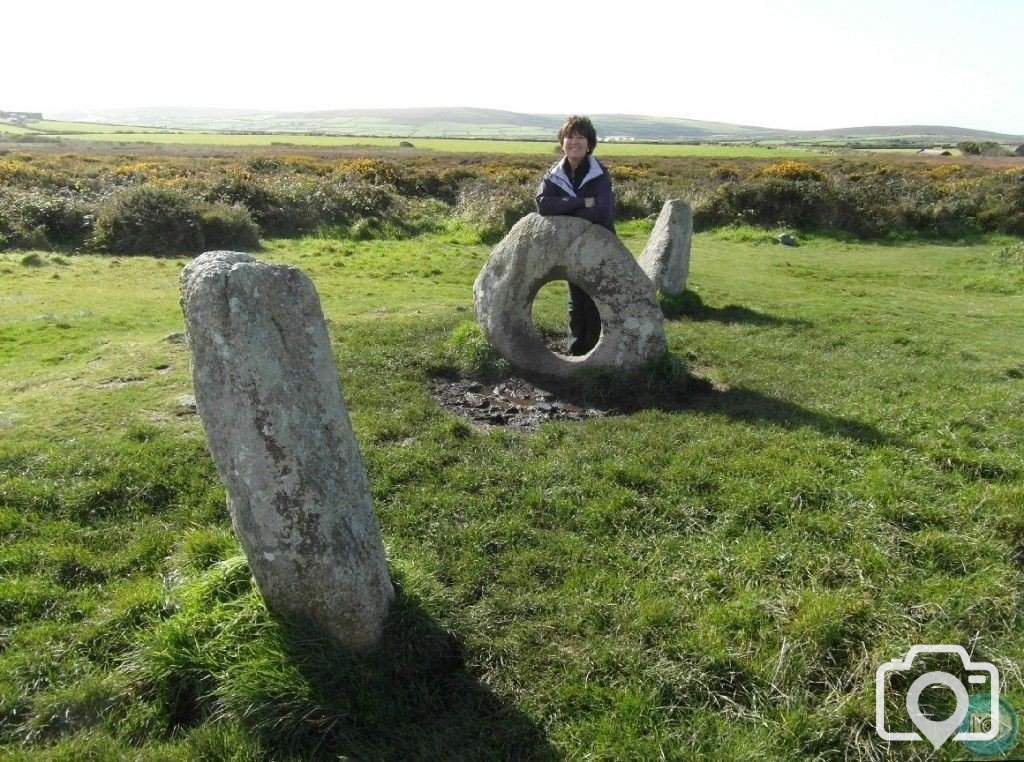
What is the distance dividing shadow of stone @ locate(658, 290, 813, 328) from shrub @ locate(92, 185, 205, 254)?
45.5 feet

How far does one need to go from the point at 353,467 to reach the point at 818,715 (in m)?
2.96

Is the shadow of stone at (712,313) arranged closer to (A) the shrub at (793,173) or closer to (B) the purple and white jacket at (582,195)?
(B) the purple and white jacket at (582,195)

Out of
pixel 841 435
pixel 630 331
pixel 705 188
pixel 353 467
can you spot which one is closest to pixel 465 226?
pixel 705 188

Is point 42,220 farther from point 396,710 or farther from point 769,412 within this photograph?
point 396,710

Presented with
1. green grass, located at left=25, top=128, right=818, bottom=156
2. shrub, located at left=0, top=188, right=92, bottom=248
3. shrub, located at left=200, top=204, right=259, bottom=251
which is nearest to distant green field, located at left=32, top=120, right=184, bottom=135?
green grass, located at left=25, top=128, right=818, bottom=156

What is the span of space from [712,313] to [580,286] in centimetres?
502

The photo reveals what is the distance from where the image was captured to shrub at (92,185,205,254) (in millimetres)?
20047

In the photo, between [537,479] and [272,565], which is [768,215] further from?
[272,565]

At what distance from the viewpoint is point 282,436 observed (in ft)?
12.9

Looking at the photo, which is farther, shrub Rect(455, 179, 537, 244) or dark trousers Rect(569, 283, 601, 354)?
shrub Rect(455, 179, 537, 244)

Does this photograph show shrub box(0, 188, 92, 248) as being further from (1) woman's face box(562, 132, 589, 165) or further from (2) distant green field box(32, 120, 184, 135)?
(2) distant green field box(32, 120, 184, 135)

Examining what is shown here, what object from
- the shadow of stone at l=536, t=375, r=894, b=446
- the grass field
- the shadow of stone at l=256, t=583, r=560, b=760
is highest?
the grass field

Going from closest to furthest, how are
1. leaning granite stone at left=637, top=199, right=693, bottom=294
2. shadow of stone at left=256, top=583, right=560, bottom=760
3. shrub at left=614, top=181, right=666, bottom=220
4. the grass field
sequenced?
shadow of stone at left=256, top=583, right=560, bottom=760 → leaning granite stone at left=637, top=199, right=693, bottom=294 → shrub at left=614, top=181, right=666, bottom=220 → the grass field

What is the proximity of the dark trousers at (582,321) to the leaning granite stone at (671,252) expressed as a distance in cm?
397
